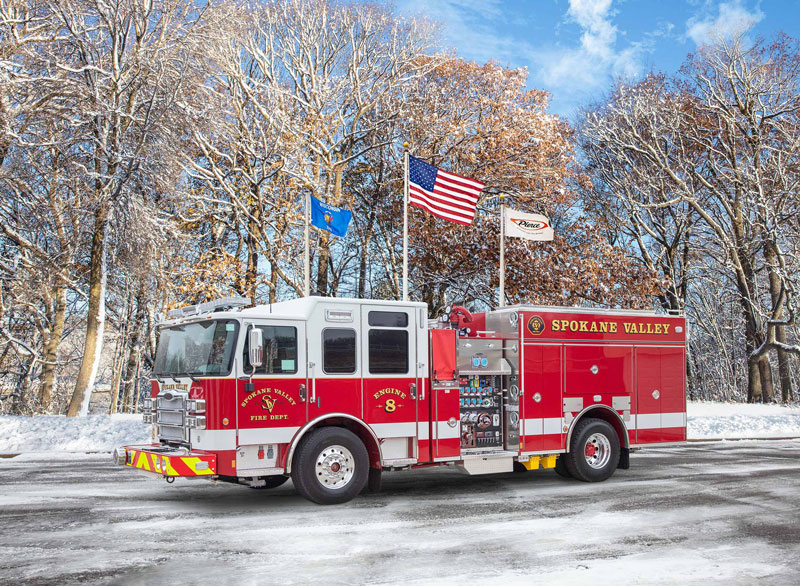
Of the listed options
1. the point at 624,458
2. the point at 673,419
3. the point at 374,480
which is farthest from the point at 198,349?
the point at 673,419

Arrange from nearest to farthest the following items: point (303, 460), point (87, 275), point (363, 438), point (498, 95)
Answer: point (303, 460), point (363, 438), point (87, 275), point (498, 95)

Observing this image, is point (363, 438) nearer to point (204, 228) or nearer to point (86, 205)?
point (86, 205)

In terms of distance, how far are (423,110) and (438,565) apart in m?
24.5

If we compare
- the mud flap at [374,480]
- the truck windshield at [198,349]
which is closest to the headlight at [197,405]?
the truck windshield at [198,349]

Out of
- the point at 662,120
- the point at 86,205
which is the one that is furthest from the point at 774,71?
the point at 86,205

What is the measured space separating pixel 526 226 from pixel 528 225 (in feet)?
0.24

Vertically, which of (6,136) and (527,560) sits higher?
(6,136)

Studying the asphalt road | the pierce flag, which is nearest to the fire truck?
A: the asphalt road

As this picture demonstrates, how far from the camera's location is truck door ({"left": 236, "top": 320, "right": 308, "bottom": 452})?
9.22 meters

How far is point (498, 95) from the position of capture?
29.2 meters

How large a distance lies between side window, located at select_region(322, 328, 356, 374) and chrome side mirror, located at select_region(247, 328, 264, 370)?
41.7 inches

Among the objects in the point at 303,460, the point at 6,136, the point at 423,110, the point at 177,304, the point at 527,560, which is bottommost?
the point at 527,560

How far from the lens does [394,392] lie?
10.3m

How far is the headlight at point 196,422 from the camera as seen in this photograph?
9.05 metres
